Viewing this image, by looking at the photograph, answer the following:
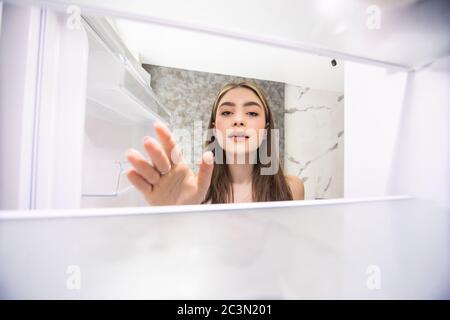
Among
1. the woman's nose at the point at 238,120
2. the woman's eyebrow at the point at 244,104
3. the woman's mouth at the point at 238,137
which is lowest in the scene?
the woman's mouth at the point at 238,137

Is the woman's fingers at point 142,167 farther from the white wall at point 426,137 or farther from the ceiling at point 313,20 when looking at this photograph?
the white wall at point 426,137

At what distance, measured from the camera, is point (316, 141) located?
56.7 inches

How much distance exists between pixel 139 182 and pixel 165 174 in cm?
5

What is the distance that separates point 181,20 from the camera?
252 millimetres

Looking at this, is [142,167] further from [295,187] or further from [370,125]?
[295,187]

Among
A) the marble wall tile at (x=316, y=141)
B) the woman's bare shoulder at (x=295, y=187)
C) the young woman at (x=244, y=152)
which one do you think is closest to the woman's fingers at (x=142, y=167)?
the young woman at (x=244, y=152)

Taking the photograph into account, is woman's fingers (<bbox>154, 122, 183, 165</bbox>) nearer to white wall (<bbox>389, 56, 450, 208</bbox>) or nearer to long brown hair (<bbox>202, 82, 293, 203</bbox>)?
white wall (<bbox>389, 56, 450, 208</bbox>)

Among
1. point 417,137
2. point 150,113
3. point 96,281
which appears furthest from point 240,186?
point 96,281

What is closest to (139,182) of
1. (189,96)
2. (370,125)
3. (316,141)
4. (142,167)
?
(142,167)

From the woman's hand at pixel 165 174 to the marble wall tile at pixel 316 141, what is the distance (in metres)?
1.06

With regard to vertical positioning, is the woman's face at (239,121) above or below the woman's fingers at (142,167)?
above

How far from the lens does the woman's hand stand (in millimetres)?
291

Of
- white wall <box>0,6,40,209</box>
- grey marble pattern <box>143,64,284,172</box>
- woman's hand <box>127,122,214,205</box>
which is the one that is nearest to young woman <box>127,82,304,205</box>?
grey marble pattern <box>143,64,284,172</box>

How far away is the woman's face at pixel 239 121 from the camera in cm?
89
